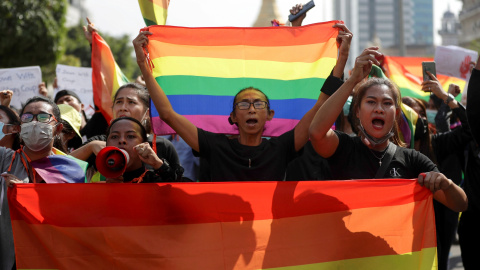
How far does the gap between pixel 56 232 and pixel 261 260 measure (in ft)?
3.35

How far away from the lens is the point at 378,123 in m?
3.73

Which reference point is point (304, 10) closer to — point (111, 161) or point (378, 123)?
point (378, 123)

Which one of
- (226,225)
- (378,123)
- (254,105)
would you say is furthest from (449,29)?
(226,225)

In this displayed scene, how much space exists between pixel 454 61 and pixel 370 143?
3.60m

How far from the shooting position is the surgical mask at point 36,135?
390 cm

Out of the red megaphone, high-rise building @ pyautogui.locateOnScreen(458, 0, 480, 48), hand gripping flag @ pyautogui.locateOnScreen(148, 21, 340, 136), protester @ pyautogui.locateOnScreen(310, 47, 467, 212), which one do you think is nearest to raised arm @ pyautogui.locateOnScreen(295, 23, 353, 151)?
protester @ pyautogui.locateOnScreen(310, 47, 467, 212)

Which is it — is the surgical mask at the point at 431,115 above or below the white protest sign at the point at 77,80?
below

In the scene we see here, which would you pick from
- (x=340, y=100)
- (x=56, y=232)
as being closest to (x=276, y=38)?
(x=340, y=100)

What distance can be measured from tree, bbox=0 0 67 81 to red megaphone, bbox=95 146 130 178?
1850 centimetres

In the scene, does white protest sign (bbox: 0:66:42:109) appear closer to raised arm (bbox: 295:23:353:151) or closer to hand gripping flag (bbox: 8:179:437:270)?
hand gripping flag (bbox: 8:179:437:270)

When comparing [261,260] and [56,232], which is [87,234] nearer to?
[56,232]

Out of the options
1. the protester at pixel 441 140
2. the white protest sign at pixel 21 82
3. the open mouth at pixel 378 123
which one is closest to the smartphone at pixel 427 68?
the protester at pixel 441 140

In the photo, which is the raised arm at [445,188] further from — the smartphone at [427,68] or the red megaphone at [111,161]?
the smartphone at [427,68]

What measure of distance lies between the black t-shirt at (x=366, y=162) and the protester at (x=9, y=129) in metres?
2.11
